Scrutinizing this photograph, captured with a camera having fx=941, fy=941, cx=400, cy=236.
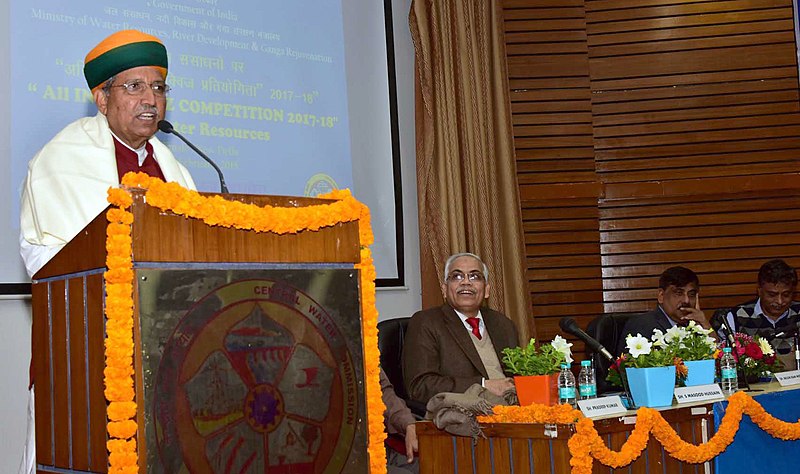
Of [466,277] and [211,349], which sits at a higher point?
[466,277]

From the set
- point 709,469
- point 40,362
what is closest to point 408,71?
point 709,469

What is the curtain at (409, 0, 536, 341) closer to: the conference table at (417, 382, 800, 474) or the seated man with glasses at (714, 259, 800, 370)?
the seated man with glasses at (714, 259, 800, 370)

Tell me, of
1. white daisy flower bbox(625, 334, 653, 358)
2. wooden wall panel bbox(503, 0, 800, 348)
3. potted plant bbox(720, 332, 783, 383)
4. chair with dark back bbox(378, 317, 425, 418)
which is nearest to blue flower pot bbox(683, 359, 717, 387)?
white daisy flower bbox(625, 334, 653, 358)

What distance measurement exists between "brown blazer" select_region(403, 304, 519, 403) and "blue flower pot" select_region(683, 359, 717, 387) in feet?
2.77

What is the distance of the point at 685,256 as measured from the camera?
6293mm

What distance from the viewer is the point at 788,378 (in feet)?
13.4

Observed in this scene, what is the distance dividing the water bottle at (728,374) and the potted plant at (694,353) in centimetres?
11

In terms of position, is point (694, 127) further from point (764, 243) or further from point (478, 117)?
point (478, 117)

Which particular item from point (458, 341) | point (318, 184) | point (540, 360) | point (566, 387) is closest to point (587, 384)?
point (566, 387)

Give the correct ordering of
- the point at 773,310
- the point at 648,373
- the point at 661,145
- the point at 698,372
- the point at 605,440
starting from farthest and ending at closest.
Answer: the point at 661,145, the point at 773,310, the point at 698,372, the point at 648,373, the point at 605,440

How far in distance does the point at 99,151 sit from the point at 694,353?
2346 mm

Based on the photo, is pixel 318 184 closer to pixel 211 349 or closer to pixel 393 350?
pixel 393 350

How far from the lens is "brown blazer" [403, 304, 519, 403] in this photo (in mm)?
3949

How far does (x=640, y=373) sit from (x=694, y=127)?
11.1 feet
